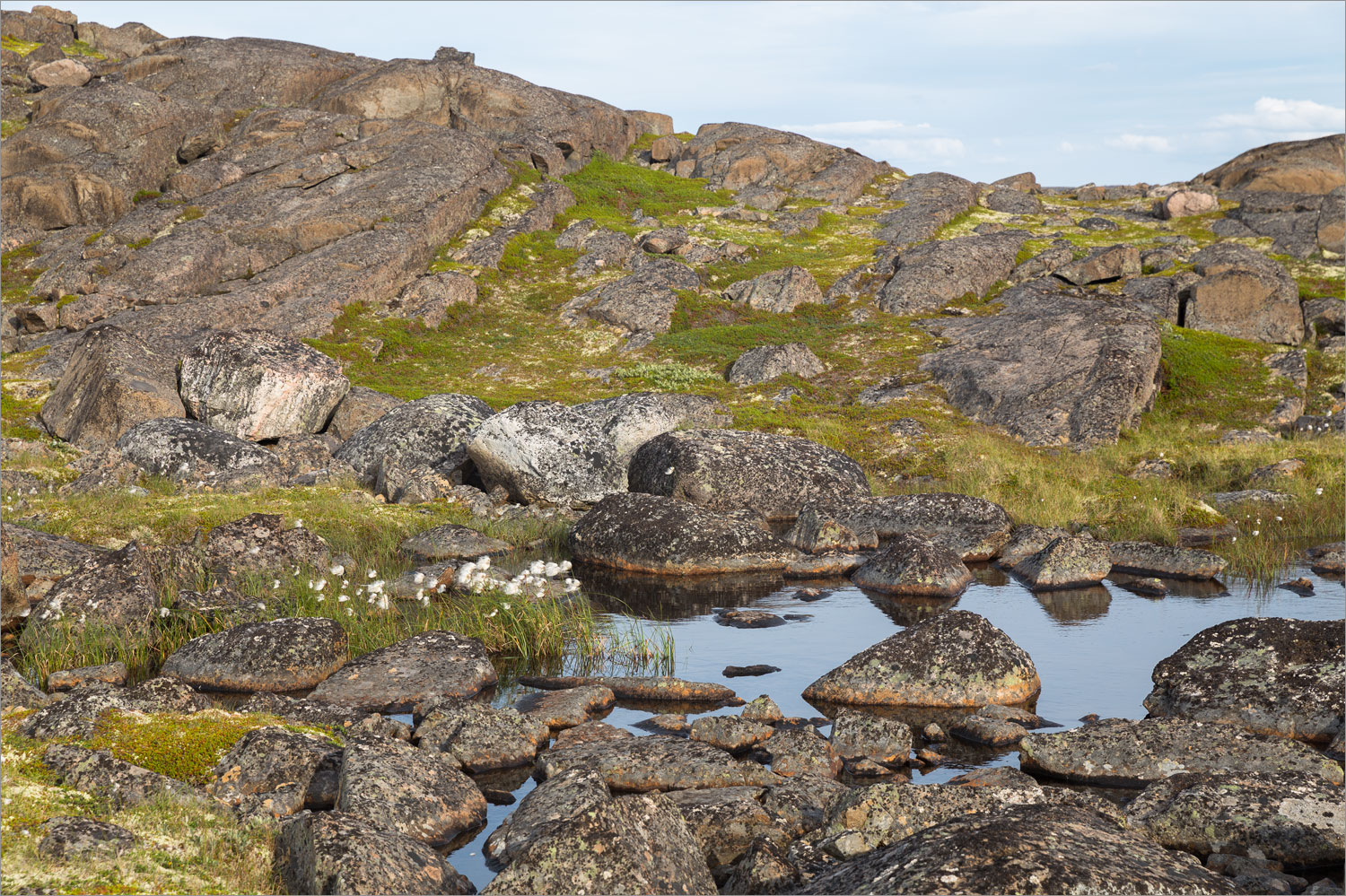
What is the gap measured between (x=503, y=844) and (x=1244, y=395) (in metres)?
43.3

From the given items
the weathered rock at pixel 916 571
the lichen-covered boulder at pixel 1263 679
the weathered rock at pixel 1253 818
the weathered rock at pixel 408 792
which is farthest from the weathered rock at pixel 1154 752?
the weathered rock at pixel 916 571

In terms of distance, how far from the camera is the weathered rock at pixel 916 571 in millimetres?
22156

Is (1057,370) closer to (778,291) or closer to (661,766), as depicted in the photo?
(778,291)

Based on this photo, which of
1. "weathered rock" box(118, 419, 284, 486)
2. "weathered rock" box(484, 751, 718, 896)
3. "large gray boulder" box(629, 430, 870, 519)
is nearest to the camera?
"weathered rock" box(484, 751, 718, 896)

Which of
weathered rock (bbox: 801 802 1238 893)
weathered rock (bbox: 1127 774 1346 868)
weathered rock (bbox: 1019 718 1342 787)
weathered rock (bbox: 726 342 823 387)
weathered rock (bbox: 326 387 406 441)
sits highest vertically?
weathered rock (bbox: 726 342 823 387)

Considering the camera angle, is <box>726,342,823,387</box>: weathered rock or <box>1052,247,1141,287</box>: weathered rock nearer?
<box>726,342,823,387</box>: weathered rock

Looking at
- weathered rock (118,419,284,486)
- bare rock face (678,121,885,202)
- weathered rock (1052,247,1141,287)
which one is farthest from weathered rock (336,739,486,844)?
bare rock face (678,121,885,202)

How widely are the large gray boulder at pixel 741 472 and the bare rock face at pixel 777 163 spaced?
56948mm

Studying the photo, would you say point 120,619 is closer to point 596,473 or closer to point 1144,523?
point 596,473

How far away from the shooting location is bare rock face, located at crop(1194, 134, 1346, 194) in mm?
73500

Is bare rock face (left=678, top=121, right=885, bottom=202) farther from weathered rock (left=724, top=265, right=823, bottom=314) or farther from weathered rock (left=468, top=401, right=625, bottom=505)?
weathered rock (left=468, top=401, right=625, bottom=505)

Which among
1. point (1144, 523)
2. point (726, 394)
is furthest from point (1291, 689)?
point (726, 394)

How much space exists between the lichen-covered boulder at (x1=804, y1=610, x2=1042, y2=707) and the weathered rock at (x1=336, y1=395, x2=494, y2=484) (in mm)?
18932

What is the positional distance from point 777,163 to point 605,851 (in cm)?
8380
